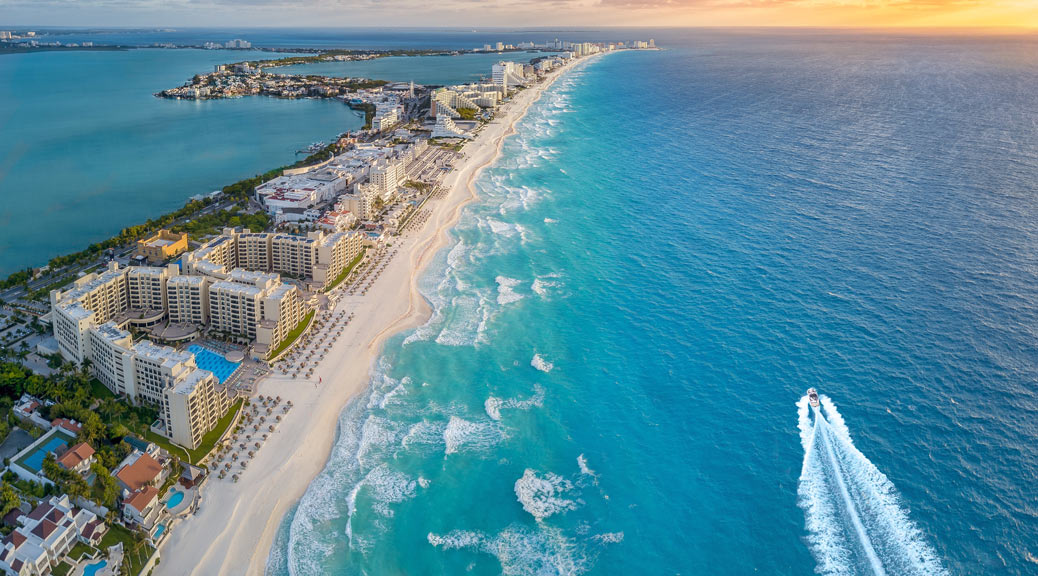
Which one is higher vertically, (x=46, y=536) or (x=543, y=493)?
(x=46, y=536)

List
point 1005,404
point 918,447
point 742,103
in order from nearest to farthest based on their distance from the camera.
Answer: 1. point 918,447
2. point 1005,404
3. point 742,103

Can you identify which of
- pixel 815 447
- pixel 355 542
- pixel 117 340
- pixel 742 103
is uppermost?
pixel 742 103

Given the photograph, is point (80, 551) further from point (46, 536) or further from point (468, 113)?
point (468, 113)

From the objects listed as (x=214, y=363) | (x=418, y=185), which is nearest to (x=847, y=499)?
(x=214, y=363)

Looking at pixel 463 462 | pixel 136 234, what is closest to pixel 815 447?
pixel 463 462

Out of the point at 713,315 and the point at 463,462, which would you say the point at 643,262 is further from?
the point at 463,462

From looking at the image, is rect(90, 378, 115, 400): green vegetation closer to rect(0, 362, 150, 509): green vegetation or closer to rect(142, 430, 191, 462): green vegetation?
rect(0, 362, 150, 509): green vegetation

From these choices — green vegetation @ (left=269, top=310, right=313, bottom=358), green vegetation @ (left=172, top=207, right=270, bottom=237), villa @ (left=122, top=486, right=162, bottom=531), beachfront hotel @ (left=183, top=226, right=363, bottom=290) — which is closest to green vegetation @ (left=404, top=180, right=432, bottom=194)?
green vegetation @ (left=172, top=207, right=270, bottom=237)
